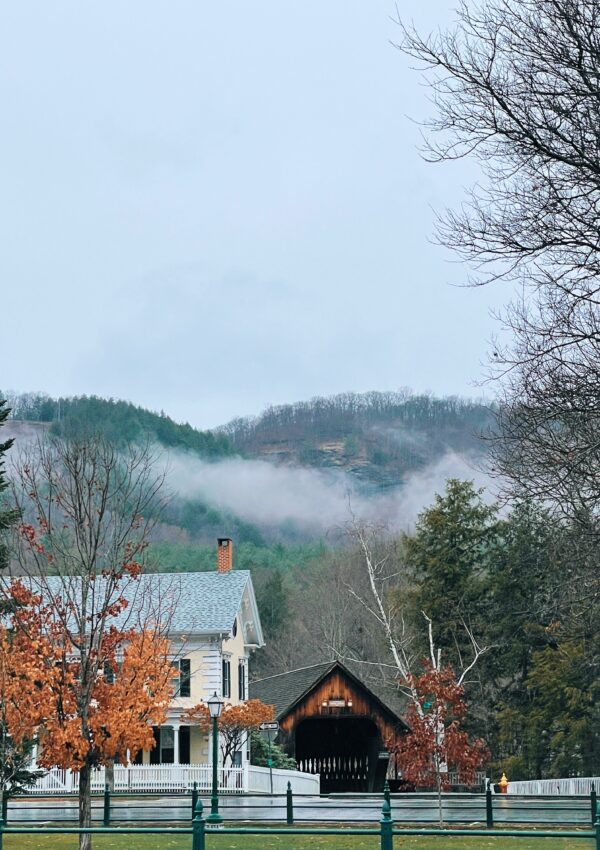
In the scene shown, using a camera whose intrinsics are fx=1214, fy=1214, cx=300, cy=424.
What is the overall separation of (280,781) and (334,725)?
1192 centimetres

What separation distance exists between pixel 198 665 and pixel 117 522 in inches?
1109

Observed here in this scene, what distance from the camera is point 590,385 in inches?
595

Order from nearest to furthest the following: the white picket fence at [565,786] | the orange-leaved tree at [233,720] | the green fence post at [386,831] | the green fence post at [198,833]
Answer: the green fence post at [386,831], the green fence post at [198,833], the orange-leaved tree at [233,720], the white picket fence at [565,786]

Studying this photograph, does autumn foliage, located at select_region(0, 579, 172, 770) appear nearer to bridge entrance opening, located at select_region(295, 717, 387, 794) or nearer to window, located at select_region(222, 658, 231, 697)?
window, located at select_region(222, 658, 231, 697)

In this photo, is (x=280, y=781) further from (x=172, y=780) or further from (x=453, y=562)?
(x=453, y=562)

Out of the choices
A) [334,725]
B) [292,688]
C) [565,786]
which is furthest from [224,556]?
[565,786]

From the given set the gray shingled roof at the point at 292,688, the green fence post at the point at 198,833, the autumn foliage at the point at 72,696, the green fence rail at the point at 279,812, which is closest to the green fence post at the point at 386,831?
the green fence post at the point at 198,833

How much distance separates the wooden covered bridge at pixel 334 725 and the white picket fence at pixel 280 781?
17.8 ft

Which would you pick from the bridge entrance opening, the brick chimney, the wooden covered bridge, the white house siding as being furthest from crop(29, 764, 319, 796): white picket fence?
the brick chimney

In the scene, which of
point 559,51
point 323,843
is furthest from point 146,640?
point 559,51

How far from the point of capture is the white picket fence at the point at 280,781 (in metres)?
43.6

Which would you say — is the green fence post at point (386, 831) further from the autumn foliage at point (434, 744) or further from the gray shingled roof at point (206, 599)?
the gray shingled roof at point (206, 599)

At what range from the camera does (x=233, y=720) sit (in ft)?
150

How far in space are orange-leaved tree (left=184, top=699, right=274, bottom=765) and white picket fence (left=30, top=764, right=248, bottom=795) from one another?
1476 millimetres
